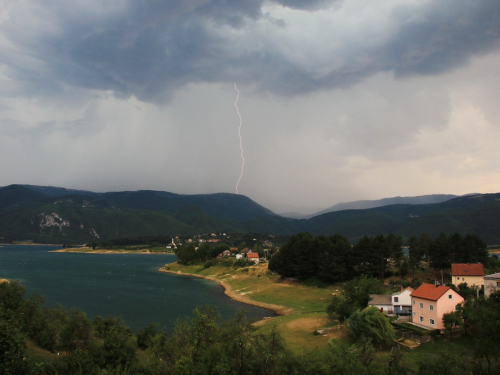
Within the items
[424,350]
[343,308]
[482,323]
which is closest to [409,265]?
[343,308]

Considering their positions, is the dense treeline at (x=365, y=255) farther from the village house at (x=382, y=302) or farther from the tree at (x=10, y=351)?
the tree at (x=10, y=351)

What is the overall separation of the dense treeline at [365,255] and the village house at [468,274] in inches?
296

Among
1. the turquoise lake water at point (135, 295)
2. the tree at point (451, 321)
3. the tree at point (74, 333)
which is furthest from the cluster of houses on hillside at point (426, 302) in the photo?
the tree at point (74, 333)

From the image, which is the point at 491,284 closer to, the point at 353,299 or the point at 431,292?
the point at 431,292

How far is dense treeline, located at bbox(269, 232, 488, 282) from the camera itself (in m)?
55.2

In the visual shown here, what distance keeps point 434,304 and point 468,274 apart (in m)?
17.8

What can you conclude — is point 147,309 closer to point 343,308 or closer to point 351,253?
point 343,308

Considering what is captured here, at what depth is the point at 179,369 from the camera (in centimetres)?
1598

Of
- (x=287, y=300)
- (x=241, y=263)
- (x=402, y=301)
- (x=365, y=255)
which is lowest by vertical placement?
(x=287, y=300)

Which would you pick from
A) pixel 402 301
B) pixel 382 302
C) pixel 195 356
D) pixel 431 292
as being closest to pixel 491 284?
pixel 402 301

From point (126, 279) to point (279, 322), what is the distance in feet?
175

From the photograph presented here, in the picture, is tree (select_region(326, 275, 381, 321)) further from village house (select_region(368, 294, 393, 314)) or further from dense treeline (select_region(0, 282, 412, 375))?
dense treeline (select_region(0, 282, 412, 375))

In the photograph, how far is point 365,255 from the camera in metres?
60.4

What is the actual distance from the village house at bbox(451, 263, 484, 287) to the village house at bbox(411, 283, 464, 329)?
15.3 meters
